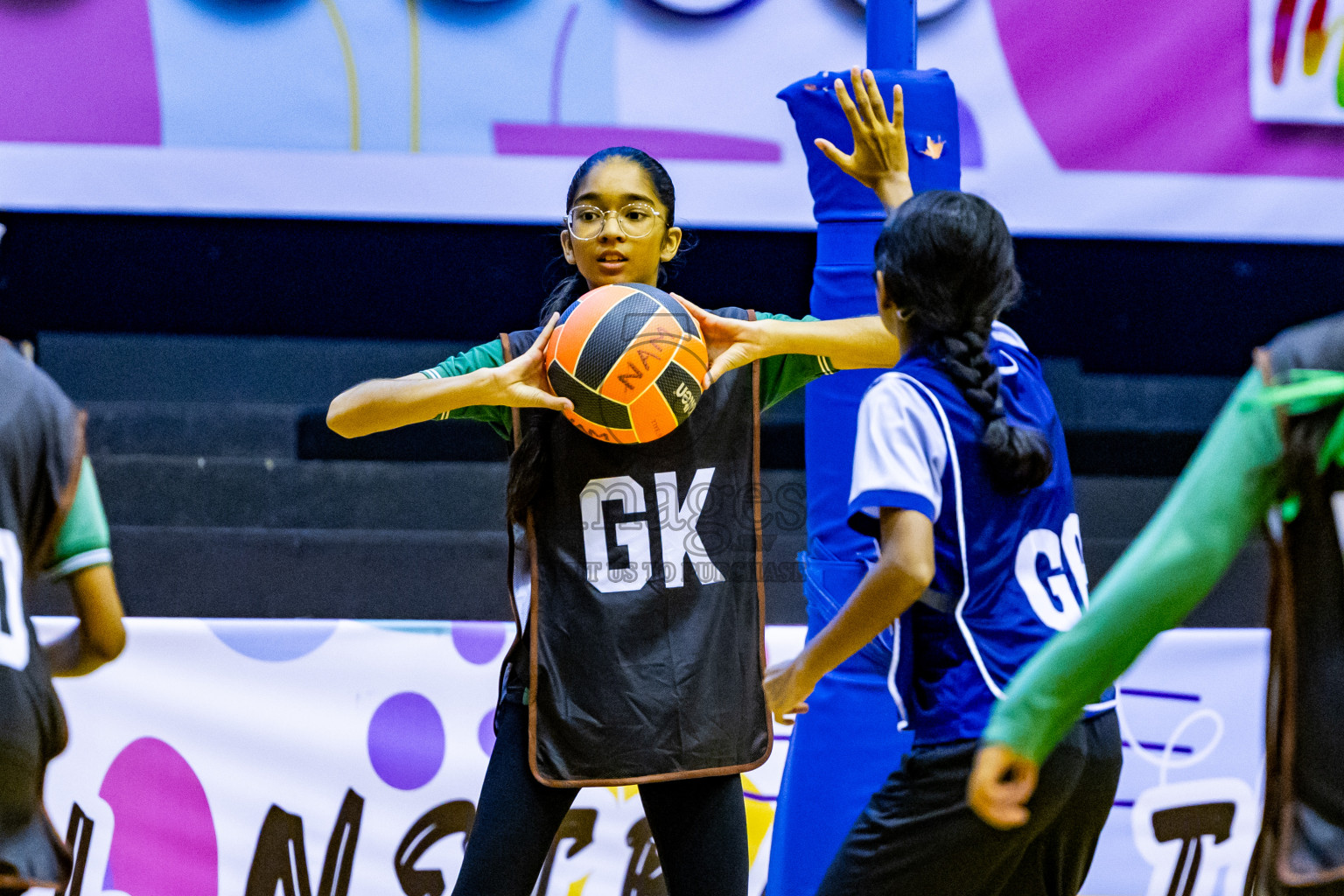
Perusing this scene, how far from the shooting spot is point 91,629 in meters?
1.96

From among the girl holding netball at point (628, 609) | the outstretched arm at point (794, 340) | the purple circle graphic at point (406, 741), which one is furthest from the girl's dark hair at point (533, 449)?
the purple circle graphic at point (406, 741)

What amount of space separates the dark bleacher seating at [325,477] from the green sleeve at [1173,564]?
4.11 metres

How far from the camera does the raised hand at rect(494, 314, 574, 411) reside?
2.41m

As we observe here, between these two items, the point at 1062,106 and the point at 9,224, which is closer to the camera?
the point at 1062,106

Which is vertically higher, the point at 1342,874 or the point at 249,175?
the point at 249,175

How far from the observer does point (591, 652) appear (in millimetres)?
2473

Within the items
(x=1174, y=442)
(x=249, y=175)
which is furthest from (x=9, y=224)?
(x=1174, y=442)

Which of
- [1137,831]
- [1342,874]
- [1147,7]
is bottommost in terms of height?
[1137,831]

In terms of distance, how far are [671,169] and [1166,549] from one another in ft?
13.5

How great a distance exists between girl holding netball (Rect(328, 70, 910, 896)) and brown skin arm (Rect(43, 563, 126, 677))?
2.06ft

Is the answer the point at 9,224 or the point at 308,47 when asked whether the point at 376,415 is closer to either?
the point at 308,47

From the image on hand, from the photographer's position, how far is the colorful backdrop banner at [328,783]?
3.66m

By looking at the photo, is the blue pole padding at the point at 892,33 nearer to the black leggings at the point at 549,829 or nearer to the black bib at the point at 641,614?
the black bib at the point at 641,614

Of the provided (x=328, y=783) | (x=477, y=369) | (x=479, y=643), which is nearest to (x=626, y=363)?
(x=477, y=369)
